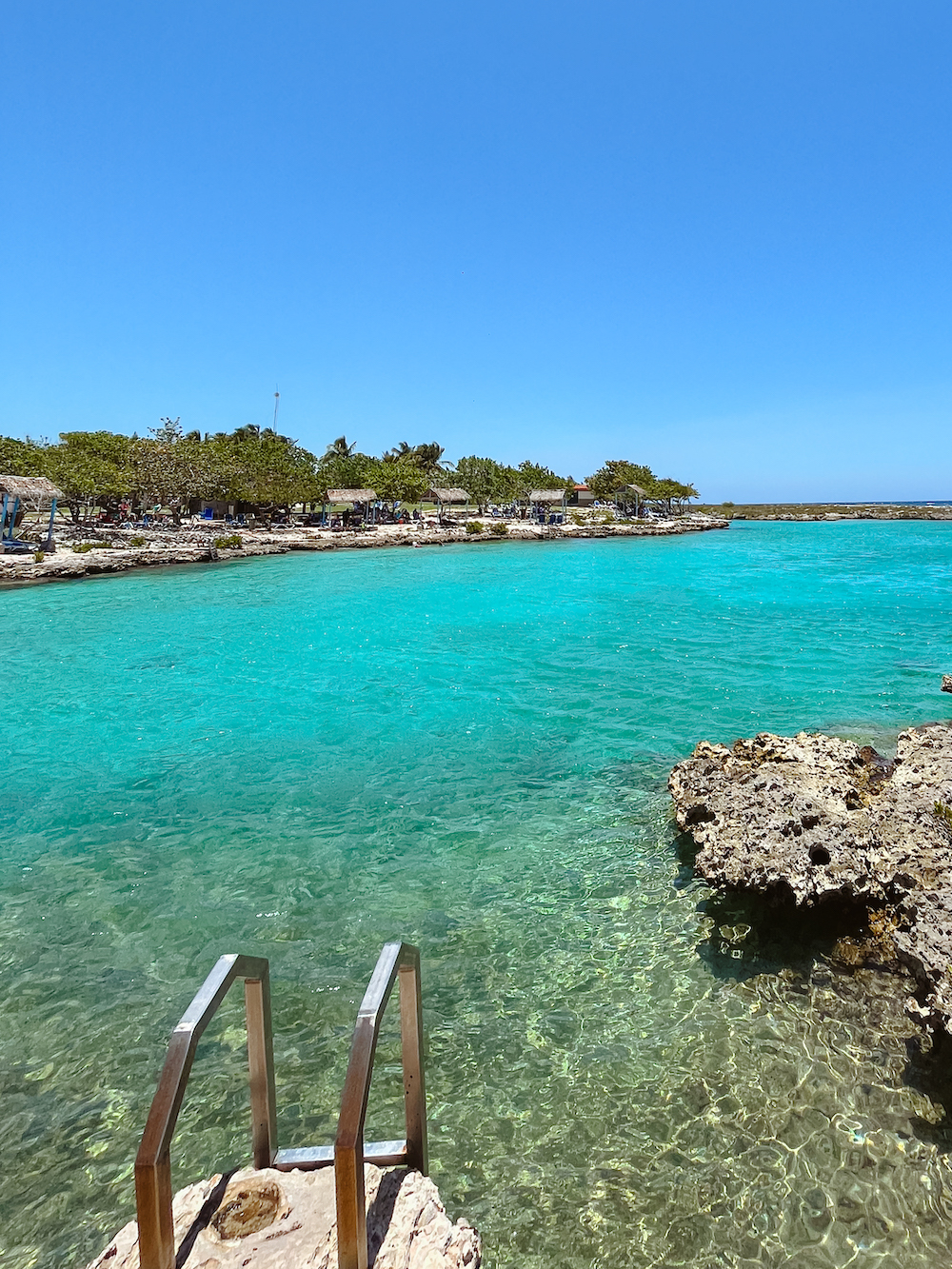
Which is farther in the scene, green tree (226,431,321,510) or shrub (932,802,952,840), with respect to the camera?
green tree (226,431,321,510)

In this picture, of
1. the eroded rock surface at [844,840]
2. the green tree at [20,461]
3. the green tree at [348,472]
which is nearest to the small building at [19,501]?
the green tree at [20,461]

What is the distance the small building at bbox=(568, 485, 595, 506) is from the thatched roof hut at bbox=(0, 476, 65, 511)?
7694 centimetres

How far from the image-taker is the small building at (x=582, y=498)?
10817 centimetres

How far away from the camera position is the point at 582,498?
115m

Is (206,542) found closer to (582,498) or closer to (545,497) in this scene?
(545,497)

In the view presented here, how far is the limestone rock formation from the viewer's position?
2.32m

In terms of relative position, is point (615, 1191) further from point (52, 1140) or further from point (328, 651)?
point (328, 651)

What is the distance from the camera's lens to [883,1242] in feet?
10.8

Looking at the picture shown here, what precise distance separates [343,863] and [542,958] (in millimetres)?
2572

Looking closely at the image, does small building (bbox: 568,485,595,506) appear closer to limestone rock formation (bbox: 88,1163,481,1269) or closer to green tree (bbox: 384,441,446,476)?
green tree (bbox: 384,441,446,476)

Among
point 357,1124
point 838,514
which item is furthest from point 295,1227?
point 838,514

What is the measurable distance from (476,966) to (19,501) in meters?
42.4

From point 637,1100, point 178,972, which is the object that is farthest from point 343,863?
point 637,1100

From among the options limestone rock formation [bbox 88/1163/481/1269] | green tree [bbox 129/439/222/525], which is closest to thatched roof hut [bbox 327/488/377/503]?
green tree [bbox 129/439/222/525]
